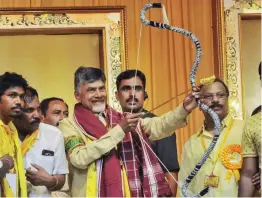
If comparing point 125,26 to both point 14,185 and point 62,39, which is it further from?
point 14,185

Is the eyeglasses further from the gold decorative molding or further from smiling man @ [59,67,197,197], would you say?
the gold decorative molding

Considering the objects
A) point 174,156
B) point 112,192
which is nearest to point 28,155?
point 112,192

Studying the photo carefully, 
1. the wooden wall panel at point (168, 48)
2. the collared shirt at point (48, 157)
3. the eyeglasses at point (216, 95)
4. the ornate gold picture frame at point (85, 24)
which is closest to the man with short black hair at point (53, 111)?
the ornate gold picture frame at point (85, 24)

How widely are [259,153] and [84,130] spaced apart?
2.45 feet

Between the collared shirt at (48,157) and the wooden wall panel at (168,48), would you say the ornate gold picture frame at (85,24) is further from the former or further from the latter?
the collared shirt at (48,157)

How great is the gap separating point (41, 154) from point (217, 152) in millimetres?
804

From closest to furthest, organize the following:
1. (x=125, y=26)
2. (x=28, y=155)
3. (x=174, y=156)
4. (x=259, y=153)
Answer: (x=259, y=153), (x=28, y=155), (x=174, y=156), (x=125, y=26)

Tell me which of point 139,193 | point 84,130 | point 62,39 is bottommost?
point 139,193

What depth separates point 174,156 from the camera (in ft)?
11.2

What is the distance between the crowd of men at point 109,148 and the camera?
300 centimetres

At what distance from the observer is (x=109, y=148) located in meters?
2.97

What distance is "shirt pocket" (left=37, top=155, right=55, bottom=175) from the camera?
3.13 meters

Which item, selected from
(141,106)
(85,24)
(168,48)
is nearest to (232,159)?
(141,106)

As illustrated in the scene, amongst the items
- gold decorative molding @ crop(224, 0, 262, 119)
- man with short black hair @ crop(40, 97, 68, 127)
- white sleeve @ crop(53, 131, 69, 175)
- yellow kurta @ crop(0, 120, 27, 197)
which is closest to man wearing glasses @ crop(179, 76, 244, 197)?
white sleeve @ crop(53, 131, 69, 175)
